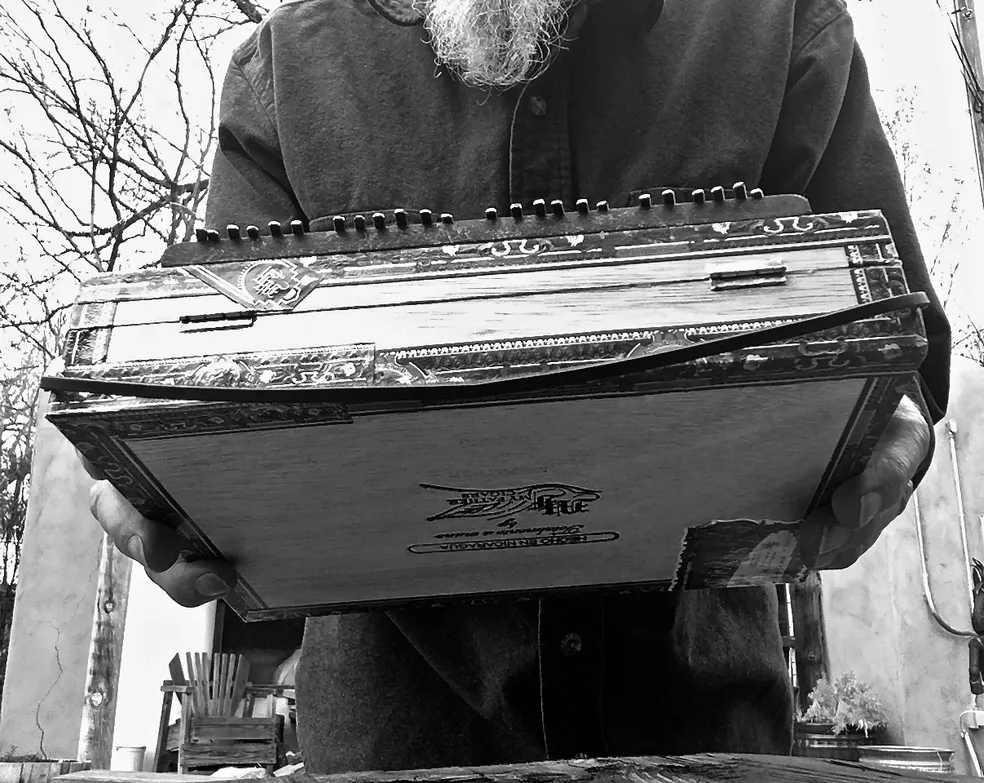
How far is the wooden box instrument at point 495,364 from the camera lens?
64 cm

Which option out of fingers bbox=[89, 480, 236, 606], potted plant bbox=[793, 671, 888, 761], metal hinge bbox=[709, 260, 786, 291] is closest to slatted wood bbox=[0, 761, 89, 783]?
fingers bbox=[89, 480, 236, 606]

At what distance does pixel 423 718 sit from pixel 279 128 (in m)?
0.83

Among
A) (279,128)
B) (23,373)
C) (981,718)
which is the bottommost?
(981,718)

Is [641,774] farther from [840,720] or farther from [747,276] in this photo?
[840,720]

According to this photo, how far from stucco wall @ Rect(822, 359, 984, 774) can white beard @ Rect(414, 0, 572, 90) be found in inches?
230

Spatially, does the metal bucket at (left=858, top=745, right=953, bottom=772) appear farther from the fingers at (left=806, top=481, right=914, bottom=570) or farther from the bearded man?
the fingers at (left=806, top=481, right=914, bottom=570)

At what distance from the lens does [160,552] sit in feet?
2.84

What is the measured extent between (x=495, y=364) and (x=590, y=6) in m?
0.85

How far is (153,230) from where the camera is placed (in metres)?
7.91

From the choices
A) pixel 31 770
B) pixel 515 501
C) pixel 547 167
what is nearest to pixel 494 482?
pixel 515 501

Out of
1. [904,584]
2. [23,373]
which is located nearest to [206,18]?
[23,373]

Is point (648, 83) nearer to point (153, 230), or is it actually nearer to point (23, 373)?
point (153, 230)

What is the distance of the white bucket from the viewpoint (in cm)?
594

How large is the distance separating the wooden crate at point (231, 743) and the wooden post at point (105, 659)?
2.13 feet
